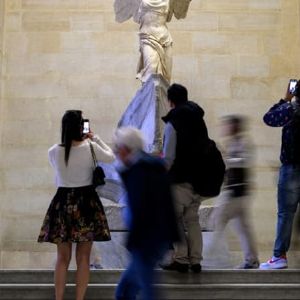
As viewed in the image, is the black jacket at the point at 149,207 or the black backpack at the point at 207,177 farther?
the black backpack at the point at 207,177

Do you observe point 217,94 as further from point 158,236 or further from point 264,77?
point 158,236

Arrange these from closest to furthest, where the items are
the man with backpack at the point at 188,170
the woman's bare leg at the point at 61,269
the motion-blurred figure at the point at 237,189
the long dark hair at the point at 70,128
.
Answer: the woman's bare leg at the point at 61,269, the long dark hair at the point at 70,128, the man with backpack at the point at 188,170, the motion-blurred figure at the point at 237,189

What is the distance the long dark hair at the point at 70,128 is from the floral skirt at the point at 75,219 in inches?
11.2

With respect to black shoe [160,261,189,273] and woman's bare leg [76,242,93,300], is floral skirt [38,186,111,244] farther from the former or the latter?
black shoe [160,261,189,273]

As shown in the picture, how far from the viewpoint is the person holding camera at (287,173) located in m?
6.03

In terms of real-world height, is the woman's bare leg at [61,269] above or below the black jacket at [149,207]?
below

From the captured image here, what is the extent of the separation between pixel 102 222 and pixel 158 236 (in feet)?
4.25

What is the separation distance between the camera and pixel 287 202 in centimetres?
603

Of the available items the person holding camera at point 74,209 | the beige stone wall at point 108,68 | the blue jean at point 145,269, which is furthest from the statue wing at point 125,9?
the blue jean at point 145,269

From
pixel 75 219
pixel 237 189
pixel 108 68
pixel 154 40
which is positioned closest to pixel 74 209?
pixel 75 219

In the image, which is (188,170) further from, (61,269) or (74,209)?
(61,269)

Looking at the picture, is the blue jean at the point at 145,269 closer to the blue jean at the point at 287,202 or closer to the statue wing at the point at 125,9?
the blue jean at the point at 287,202

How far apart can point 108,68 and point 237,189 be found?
5.91 metres

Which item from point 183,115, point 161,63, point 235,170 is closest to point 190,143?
point 183,115
